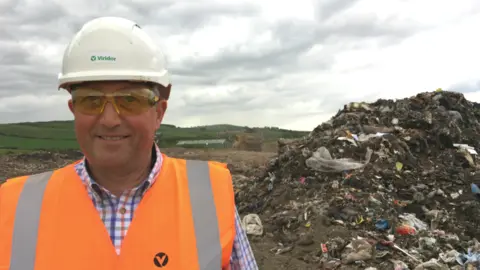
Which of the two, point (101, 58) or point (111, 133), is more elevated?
point (101, 58)

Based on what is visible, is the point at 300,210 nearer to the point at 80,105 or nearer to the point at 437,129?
the point at 437,129

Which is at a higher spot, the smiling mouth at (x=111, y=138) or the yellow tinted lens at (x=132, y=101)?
the yellow tinted lens at (x=132, y=101)

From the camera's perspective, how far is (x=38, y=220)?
5.50 ft

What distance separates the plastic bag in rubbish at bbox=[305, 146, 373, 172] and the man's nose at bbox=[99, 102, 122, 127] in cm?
746

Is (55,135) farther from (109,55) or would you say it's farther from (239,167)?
(109,55)

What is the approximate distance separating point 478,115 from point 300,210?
263 inches

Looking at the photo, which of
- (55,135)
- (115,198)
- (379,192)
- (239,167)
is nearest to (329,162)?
(379,192)

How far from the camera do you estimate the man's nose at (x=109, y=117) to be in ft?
5.21

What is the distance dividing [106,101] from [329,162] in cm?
757

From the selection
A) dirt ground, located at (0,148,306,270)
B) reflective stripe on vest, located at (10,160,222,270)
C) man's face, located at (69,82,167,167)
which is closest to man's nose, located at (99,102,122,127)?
man's face, located at (69,82,167,167)

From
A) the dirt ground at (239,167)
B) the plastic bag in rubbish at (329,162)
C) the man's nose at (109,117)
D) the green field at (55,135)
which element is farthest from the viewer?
the green field at (55,135)

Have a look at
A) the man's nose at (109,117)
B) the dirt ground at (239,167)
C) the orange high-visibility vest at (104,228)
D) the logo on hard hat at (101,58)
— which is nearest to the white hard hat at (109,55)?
the logo on hard hat at (101,58)

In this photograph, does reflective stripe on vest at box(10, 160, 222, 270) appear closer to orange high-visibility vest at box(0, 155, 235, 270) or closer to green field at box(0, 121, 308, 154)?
orange high-visibility vest at box(0, 155, 235, 270)

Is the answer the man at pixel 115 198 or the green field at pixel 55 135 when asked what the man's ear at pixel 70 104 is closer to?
the man at pixel 115 198
